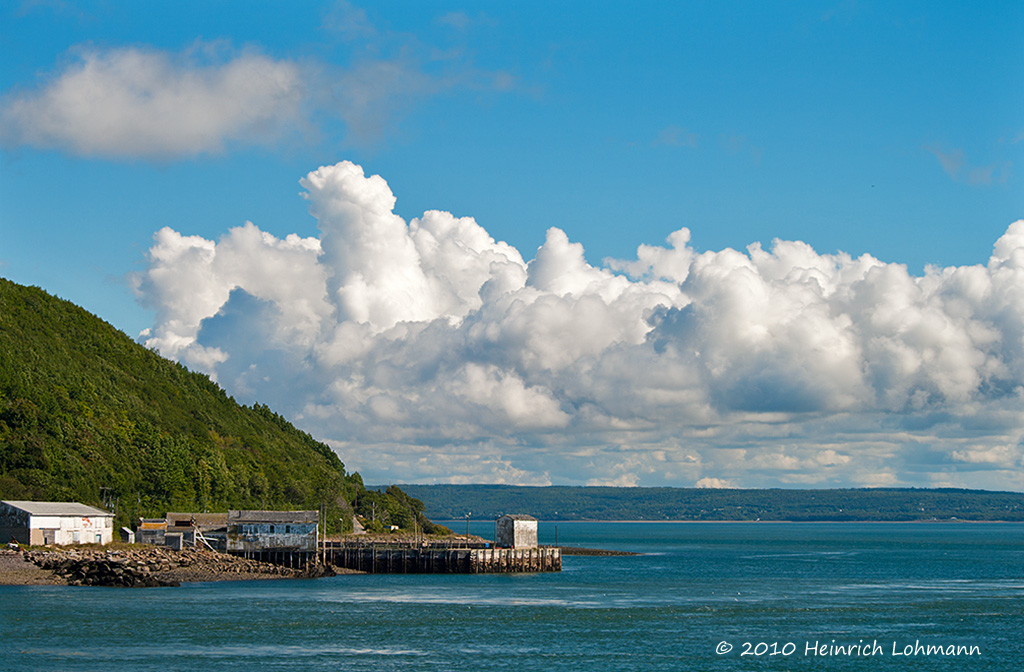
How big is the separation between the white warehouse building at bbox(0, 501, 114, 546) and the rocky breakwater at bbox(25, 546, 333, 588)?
12.3 ft

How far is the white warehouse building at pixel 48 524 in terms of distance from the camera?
121 m

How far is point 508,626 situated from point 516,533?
183 ft

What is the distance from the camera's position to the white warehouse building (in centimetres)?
12090

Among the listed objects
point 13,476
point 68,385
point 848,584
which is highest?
point 68,385

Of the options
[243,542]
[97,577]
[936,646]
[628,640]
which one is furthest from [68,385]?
[936,646]

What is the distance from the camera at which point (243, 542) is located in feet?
449

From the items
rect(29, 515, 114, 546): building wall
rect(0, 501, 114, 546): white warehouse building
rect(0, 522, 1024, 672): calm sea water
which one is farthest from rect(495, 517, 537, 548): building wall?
rect(0, 501, 114, 546): white warehouse building

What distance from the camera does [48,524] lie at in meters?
123

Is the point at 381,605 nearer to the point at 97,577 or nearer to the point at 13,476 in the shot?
the point at 97,577

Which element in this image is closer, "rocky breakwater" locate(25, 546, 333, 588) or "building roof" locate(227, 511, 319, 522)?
"rocky breakwater" locate(25, 546, 333, 588)

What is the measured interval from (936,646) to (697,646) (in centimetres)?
1677

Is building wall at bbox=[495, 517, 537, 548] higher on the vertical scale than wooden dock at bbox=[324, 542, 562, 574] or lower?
higher

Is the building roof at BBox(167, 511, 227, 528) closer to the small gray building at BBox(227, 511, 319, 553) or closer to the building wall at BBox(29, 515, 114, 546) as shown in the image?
the small gray building at BBox(227, 511, 319, 553)

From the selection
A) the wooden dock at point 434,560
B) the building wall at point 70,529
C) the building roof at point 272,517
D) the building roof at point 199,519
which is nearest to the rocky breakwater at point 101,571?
the building wall at point 70,529
